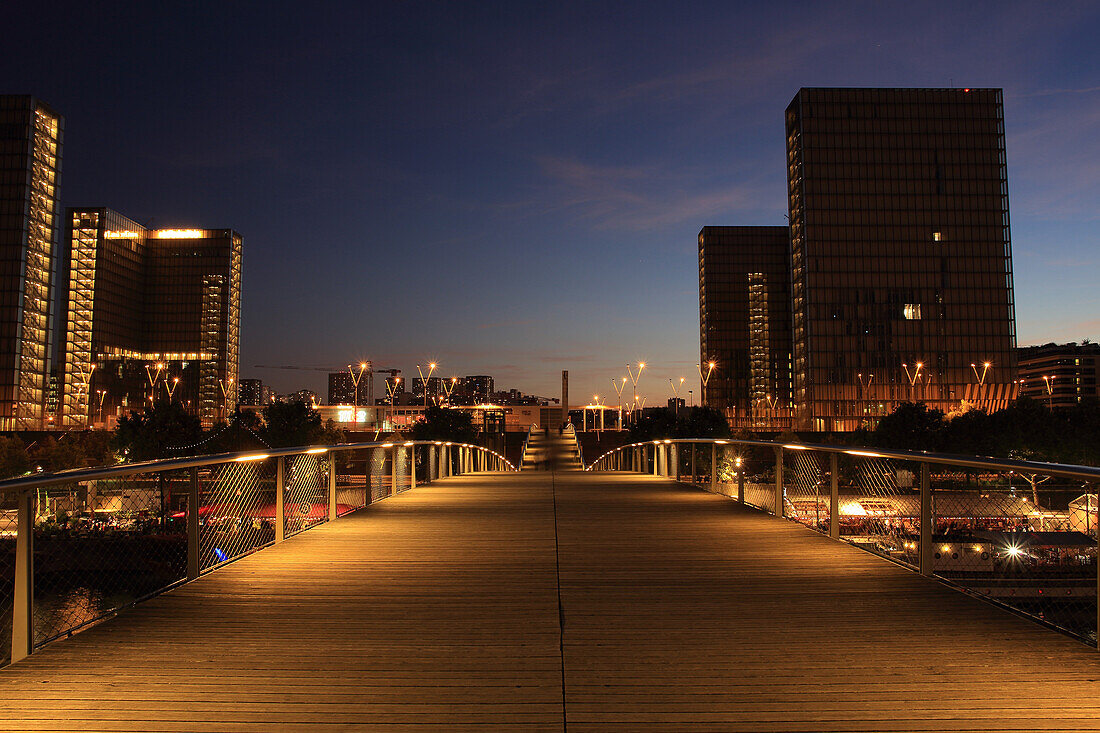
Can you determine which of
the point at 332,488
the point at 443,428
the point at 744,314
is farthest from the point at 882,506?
the point at 744,314

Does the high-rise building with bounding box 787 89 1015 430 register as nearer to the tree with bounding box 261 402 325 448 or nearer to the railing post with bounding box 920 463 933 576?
the tree with bounding box 261 402 325 448

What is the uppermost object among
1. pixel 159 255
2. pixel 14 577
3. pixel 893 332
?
pixel 159 255

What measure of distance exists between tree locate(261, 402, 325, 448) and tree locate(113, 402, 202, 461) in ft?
16.4

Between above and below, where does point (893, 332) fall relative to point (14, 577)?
above

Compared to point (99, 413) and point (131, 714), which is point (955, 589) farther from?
point (99, 413)

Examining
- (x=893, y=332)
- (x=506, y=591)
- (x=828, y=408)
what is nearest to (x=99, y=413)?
(x=828, y=408)

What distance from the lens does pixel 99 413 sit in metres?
118

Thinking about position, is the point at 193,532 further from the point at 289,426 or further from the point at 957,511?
the point at 289,426

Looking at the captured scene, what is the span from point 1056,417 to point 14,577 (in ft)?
156

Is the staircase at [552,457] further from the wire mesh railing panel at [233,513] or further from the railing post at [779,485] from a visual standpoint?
the wire mesh railing panel at [233,513]

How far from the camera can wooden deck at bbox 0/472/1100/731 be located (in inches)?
128

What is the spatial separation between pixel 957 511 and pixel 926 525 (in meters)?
1.84

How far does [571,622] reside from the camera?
4.71 metres

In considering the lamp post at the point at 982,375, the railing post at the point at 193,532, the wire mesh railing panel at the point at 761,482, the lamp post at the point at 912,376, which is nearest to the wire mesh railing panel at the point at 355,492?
the railing post at the point at 193,532
